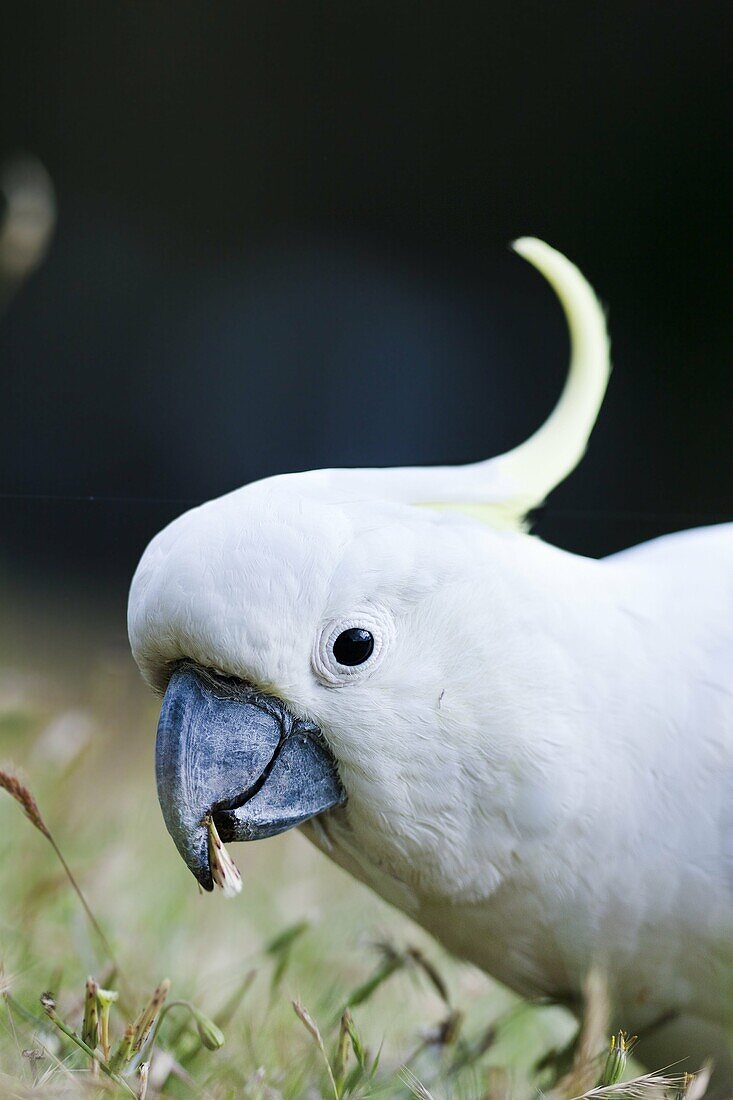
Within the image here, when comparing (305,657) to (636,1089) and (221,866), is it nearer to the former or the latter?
(221,866)

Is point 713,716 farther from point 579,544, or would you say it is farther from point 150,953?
point 579,544

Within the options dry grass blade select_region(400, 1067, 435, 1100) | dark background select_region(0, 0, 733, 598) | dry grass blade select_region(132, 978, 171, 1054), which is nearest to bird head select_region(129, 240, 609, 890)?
dry grass blade select_region(132, 978, 171, 1054)

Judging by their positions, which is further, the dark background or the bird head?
the dark background

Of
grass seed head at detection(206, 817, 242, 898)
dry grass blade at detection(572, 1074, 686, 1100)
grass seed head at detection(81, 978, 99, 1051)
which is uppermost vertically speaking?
grass seed head at detection(206, 817, 242, 898)

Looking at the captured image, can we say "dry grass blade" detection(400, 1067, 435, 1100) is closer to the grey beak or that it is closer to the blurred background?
the grey beak

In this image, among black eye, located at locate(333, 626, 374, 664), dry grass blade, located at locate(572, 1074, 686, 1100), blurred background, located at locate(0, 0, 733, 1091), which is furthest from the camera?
blurred background, located at locate(0, 0, 733, 1091)

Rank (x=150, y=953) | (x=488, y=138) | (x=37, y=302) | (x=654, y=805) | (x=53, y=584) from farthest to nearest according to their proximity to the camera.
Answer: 1. (x=37, y=302)
2. (x=488, y=138)
3. (x=53, y=584)
4. (x=150, y=953)
5. (x=654, y=805)

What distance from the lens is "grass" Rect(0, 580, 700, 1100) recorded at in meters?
1.12

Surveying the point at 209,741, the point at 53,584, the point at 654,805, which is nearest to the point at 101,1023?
the point at 209,741

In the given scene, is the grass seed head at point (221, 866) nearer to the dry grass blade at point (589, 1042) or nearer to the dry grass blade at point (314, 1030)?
the dry grass blade at point (314, 1030)

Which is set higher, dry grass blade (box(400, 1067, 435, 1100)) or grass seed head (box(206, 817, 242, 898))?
grass seed head (box(206, 817, 242, 898))

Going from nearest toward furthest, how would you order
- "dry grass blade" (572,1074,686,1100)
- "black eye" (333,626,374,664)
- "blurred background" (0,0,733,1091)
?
"dry grass blade" (572,1074,686,1100), "black eye" (333,626,374,664), "blurred background" (0,0,733,1091)

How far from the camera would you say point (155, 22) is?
216 cm

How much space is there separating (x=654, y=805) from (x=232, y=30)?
1.81m
